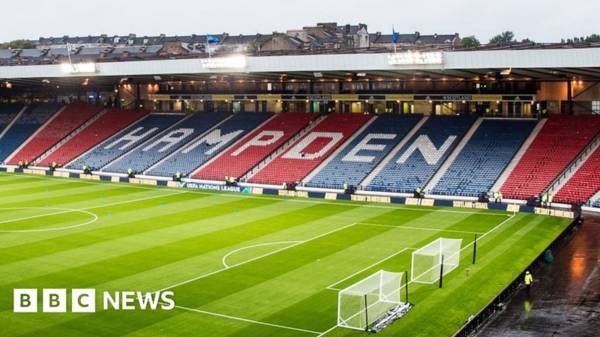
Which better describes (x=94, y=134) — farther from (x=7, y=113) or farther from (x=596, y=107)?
(x=596, y=107)

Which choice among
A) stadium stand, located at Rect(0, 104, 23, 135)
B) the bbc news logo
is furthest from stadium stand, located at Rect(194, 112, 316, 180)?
the bbc news logo

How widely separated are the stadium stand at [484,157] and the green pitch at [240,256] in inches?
195

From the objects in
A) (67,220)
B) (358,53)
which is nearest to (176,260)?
(67,220)

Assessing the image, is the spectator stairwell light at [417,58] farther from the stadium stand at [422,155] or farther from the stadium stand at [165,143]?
the stadium stand at [165,143]

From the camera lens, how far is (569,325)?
26.1 m

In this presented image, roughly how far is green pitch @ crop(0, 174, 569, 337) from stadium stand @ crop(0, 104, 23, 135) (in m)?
37.3

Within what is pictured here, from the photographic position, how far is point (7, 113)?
9400 cm

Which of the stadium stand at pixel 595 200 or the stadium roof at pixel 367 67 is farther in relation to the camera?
the stadium roof at pixel 367 67

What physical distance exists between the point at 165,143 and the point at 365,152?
907 inches

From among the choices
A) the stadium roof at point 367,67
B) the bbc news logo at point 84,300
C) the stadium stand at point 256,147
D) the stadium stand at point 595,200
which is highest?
the stadium roof at point 367,67

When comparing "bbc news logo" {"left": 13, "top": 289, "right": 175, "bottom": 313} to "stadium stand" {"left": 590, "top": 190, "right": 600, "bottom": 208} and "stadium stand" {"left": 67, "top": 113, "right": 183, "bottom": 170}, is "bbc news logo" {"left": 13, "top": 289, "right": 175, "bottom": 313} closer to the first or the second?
"stadium stand" {"left": 590, "top": 190, "right": 600, "bottom": 208}

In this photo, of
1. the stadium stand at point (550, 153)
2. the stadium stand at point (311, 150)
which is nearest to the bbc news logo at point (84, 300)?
the stadium stand at point (550, 153)

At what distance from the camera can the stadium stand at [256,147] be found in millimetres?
67750

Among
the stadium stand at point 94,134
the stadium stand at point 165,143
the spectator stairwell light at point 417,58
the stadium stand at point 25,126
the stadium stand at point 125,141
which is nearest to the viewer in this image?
the spectator stairwell light at point 417,58
